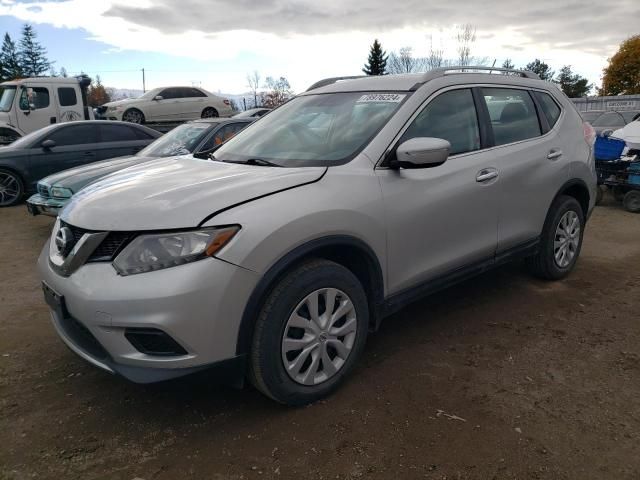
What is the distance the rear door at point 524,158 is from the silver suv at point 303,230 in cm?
2

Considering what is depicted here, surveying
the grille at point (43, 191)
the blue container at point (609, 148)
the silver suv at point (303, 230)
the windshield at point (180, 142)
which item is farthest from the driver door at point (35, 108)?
the blue container at point (609, 148)

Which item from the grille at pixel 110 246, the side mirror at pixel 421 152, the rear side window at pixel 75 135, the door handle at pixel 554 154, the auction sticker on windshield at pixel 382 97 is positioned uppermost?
the auction sticker on windshield at pixel 382 97

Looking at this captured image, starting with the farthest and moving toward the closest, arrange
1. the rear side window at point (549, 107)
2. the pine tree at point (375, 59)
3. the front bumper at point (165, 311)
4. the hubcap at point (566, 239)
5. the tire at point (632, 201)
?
the pine tree at point (375, 59), the tire at point (632, 201), the hubcap at point (566, 239), the rear side window at point (549, 107), the front bumper at point (165, 311)

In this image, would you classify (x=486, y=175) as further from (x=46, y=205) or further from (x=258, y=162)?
(x=46, y=205)

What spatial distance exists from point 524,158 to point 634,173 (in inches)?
216

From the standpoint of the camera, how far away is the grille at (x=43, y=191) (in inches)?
248

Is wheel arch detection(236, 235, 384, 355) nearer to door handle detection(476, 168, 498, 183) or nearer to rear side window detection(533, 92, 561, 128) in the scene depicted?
door handle detection(476, 168, 498, 183)

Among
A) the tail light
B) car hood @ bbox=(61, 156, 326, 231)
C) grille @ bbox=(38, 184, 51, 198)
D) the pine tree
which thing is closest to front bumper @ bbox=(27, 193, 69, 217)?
grille @ bbox=(38, 184, 51, 198)

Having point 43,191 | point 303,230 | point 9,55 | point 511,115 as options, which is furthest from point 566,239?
point 9,55

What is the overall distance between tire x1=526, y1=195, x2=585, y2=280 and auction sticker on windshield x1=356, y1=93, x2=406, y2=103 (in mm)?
1863

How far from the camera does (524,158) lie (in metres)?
3.80

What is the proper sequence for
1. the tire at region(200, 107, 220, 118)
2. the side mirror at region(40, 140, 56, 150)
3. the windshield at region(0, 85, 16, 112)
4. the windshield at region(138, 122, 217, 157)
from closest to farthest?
the windshield at region(138, 122, 217, 157)
the side mirror at region(40, 140, 56, 150)
the windshield at region(0, 85, 16, 112)
the tire at region(200, 107, 220, 118)

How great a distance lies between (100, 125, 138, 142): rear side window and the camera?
8820 mm

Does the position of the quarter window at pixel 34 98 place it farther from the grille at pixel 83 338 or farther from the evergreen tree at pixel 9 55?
the evergreen tree at pixel 9 55
